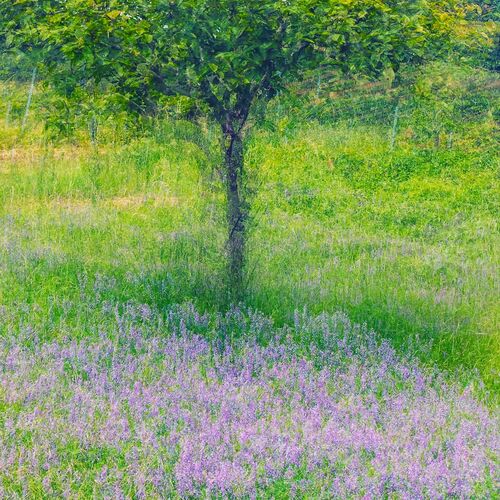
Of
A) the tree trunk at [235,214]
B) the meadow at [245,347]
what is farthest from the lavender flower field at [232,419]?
the tree trunk at [235,214]

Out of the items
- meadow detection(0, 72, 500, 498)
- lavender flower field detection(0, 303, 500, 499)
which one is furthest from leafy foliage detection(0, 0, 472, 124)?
lavender flower field detection(0, 303, 500, 499)

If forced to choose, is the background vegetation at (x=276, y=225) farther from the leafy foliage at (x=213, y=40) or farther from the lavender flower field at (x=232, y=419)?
the lavender flower field at (x=232, y=419)

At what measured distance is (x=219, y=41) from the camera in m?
6.04

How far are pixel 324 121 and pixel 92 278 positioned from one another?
17.0 m

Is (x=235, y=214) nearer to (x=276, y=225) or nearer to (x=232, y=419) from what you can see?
(x=232, y=419)

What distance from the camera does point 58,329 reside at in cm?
564

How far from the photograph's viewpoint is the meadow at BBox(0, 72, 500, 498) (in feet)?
11.4

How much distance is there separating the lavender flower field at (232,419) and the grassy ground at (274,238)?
614 mm

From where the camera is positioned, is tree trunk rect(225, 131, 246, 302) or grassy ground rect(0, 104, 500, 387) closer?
grassy ground rect(0, 104, 500, 387)

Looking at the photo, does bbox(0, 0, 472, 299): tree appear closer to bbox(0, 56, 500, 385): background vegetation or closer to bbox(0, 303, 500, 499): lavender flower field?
bbox(0, 56, 500, 385): background vegetation

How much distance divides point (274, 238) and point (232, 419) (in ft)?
20.0

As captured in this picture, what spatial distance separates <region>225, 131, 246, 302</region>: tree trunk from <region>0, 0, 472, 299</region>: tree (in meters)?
0.03

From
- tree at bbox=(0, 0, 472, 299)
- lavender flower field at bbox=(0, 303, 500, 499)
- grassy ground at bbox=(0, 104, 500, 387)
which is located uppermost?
tree at bbox=(0, 0, 472, 299)

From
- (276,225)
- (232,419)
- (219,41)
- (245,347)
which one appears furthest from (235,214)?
(276,225)
